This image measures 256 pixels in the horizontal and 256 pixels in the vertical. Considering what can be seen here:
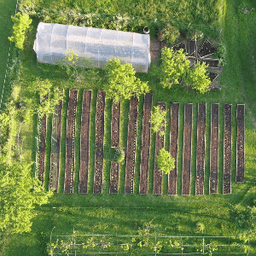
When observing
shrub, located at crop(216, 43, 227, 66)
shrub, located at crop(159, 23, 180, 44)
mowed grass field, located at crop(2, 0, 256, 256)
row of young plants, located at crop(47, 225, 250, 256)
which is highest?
shrub, located at crop(159, 23, 180, 44)

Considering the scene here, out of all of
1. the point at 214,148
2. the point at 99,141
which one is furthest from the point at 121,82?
the point at 214,148

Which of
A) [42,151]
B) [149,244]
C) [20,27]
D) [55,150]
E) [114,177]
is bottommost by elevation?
[149,244]

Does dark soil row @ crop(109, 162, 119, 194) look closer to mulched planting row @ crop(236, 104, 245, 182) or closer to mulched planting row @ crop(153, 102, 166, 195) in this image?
mulched planting row @ crop(153, 102, 166, 195)

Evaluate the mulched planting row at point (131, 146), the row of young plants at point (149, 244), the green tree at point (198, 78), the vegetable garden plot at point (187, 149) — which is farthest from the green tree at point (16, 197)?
the green tree at point (198, 78)

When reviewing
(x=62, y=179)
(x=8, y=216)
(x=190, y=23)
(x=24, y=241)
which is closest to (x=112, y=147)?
(x=62, y=179)

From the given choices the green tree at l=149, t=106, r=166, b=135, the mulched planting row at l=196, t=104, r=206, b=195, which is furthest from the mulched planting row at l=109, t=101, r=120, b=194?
the mulched planting row at l=196, t=104, r=206, b=195

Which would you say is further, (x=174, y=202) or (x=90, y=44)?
(x=174, y=202)

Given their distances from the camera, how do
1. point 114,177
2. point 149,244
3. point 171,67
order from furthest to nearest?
point 114,177 < point 149,244 < point 171,67

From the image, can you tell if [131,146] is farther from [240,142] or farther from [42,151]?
[240,142]
